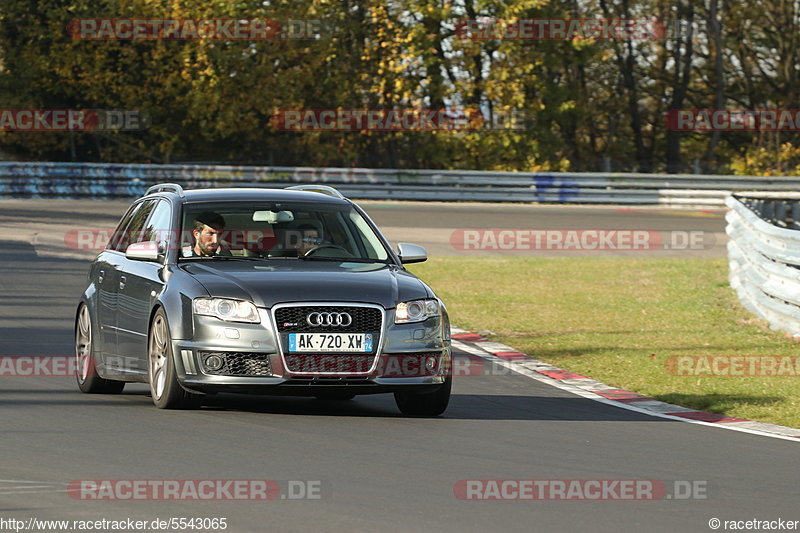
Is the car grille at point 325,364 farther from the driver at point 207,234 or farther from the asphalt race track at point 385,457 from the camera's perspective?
the driver at point 207,234

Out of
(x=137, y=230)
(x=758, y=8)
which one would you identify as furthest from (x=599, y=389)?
(x=758, y=8)

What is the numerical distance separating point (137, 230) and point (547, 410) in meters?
3.53

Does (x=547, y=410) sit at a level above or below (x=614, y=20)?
below

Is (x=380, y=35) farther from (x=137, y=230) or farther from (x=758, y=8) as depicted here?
(x=137, y=230)

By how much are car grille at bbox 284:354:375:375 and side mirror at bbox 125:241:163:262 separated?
5.13ft

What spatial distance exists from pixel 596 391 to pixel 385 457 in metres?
4.31

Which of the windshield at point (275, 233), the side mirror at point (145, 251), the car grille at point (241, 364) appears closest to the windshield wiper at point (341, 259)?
the windshield at point (275, 233)

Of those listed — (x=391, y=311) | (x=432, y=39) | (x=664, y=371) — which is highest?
(x=432, y=39)

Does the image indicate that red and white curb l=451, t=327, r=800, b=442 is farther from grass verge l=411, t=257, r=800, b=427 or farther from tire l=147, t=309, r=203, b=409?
tire l=147, t=309, r=203, b=409

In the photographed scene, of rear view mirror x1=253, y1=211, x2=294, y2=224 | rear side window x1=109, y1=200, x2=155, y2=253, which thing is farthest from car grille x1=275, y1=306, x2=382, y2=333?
rear side window x1=109, y1=200, x2=155, y2=253

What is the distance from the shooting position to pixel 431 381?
33.0 ft

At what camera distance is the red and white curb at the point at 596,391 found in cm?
1047

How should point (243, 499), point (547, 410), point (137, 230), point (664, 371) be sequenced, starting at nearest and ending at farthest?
point (243, 499), point (547, 410), point (137, 230), point (664, 371)

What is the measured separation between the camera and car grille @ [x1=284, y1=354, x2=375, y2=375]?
379 inches
